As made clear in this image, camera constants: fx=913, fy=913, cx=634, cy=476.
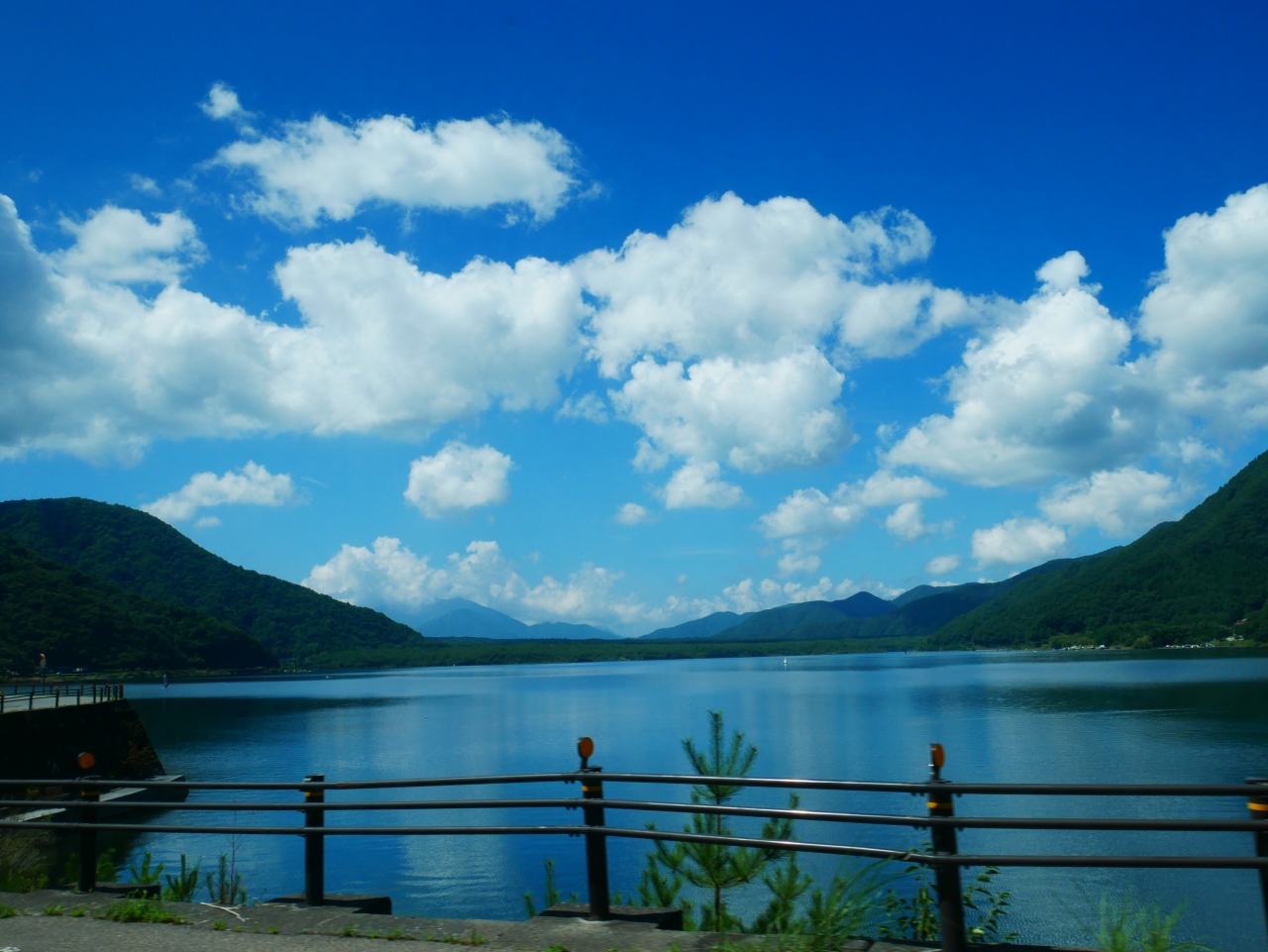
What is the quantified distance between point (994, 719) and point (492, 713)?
4081cm

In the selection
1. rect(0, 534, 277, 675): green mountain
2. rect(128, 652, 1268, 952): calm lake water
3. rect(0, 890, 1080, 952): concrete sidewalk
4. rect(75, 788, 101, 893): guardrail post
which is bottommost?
rect(128, 652, 1268, 952): calm lake water

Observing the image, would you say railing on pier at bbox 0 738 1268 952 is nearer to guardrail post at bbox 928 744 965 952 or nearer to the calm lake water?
guardrail post at bbox 928 744 965 952

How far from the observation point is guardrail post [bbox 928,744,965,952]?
5371mm

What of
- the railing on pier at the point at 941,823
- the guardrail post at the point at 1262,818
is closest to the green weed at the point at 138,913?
the railing on pier at the point at 941,823

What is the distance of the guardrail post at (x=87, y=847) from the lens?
791 centimetres

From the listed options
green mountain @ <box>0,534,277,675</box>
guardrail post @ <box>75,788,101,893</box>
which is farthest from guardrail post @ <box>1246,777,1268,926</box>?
green mountain @ <box>0,534,277,675</box>

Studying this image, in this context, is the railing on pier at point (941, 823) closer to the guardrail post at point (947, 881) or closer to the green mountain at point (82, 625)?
the guardrail post at point (947, 881)

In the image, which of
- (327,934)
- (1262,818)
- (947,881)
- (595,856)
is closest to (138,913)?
(327,934)

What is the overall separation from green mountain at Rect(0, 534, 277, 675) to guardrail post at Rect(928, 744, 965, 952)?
5048 inches

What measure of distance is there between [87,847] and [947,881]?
23.6ft

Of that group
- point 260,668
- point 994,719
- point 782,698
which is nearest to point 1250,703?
point 994,719

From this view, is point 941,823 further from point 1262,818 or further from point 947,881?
point 1262,818

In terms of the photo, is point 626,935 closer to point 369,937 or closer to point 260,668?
point 369,937

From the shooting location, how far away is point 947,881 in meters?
5.42
